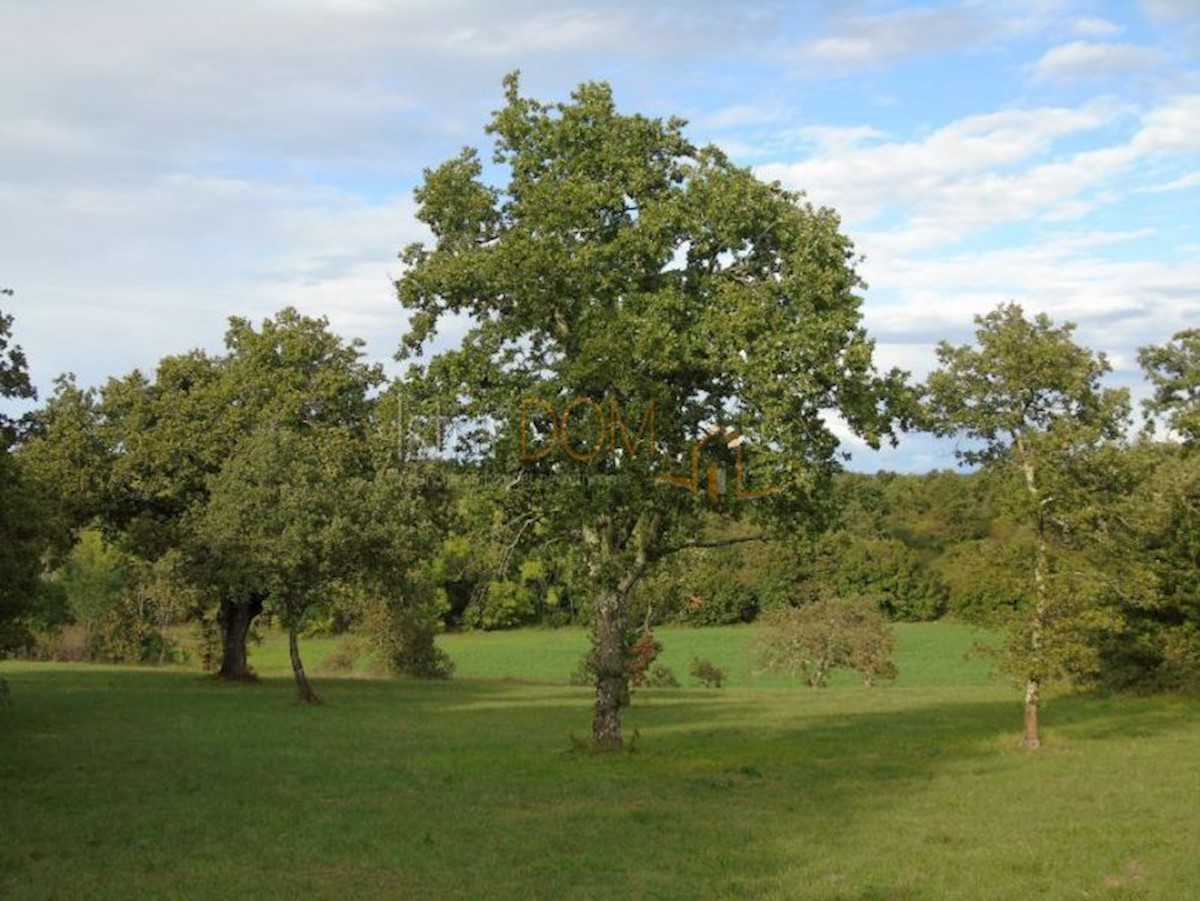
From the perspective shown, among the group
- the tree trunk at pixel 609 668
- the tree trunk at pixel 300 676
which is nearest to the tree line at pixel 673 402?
the tree trunk at pixel 609 668

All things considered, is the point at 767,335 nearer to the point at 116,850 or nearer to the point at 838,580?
the point at 116,850

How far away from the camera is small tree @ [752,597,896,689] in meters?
62.4

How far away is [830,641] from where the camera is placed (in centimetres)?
6247

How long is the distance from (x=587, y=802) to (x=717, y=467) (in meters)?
8.39

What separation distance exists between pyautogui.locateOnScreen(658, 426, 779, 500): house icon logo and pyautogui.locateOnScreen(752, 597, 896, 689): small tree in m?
36.3

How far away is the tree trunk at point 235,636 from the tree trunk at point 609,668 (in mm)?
26766

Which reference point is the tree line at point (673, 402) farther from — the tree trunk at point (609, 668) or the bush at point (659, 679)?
the bush at point (659, 679)

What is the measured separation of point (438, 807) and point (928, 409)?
15.3 metres

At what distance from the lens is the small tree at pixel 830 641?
62.4m

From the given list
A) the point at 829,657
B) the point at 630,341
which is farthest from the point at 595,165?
the point at 829,657

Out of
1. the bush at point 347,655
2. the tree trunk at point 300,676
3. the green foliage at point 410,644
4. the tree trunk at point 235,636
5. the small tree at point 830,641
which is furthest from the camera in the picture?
the bush at point 347,655

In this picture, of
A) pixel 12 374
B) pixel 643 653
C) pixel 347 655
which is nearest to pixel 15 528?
pixel 12 374

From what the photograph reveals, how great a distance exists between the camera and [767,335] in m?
25.4

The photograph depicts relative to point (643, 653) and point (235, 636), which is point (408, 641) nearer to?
point (235, 636)
